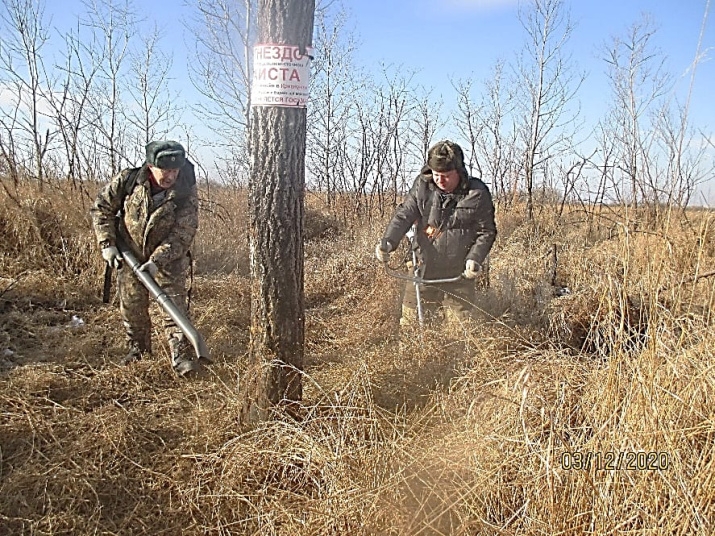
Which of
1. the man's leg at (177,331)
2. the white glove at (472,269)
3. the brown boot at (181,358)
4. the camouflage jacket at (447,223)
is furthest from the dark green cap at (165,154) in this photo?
the white glove at (472,269)

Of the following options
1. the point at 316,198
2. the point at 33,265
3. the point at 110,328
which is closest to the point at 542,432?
the point at 110,328

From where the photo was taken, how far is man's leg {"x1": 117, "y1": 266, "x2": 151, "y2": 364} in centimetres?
383

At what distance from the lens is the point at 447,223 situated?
13.1ft

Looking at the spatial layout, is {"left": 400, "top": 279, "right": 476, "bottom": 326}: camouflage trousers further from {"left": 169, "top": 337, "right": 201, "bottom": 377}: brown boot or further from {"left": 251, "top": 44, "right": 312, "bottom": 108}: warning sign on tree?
{"left": 251, "top": 44, "right": 312, "bottom": 108}: warning sign on tree

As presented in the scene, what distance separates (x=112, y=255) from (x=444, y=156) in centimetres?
242

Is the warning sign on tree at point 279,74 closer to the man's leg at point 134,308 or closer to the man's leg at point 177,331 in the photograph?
the man's leg at point 177,331

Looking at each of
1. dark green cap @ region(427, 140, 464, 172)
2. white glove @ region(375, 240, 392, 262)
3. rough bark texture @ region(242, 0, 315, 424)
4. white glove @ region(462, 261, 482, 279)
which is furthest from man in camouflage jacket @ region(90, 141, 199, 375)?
white glove @ region(462, 261, 482, 279)

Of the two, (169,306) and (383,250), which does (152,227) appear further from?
(383,250)

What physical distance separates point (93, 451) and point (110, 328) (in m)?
2.19

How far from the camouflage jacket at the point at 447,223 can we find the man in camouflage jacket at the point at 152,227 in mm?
1526

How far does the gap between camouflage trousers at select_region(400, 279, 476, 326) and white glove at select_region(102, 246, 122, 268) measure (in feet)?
6.98

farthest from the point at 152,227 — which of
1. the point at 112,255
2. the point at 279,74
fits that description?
the point at 279,74

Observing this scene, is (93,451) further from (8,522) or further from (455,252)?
(455,252)

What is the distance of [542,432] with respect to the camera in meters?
1.99
